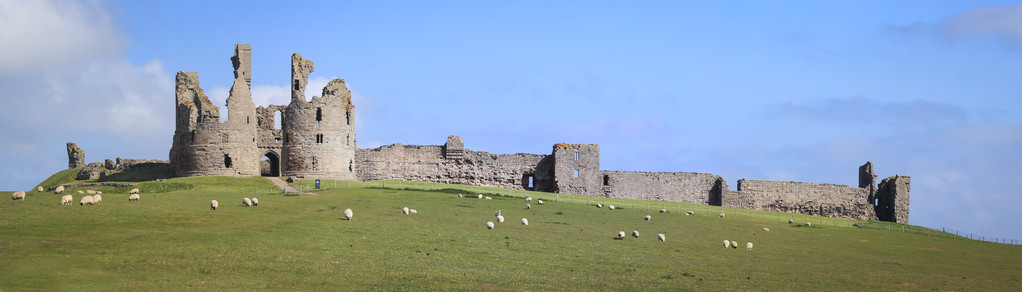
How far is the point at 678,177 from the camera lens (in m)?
71.1

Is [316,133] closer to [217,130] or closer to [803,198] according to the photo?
[217,130]

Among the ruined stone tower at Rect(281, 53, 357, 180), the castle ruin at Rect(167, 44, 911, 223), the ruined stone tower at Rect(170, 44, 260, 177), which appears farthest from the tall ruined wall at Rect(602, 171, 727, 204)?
the ruined stone tower at Rect(170, 44, 260, 177)

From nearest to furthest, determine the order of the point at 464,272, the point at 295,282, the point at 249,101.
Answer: the point at 295,282, the point at 464,272, the point at 249,101

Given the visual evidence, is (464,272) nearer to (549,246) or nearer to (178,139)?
(549,246)

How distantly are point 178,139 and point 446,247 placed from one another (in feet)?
146

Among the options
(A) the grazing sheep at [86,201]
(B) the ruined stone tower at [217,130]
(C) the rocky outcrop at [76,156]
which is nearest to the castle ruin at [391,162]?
(B) the ruined stone tower at [217,130]

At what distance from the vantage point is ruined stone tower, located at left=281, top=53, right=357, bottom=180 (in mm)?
64500

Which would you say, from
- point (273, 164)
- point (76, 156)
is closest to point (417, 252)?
point (273, 164)

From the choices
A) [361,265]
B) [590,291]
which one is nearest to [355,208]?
[361,265]

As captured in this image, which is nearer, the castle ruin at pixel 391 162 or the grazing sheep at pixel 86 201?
the grazing sheep at pixel 86 201

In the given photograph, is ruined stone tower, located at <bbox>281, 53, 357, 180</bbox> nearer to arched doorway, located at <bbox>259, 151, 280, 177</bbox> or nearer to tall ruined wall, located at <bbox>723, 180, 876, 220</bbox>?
arched doorway, located at <bbox>259, 151, 280, 177</bbox>

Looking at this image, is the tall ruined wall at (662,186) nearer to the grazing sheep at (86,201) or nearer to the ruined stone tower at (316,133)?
the ruined stone tower at (316,133)

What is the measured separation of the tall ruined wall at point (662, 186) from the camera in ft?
228

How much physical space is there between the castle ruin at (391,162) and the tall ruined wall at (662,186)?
8cm
